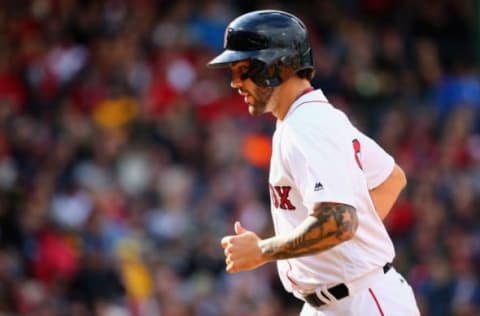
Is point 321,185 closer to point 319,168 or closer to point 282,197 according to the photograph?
point 319,168

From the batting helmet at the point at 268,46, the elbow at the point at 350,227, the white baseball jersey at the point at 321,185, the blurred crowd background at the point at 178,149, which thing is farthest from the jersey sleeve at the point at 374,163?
the blurred crowd background at the point at 178,149

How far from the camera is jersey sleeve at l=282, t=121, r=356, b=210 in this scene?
3.75 meters

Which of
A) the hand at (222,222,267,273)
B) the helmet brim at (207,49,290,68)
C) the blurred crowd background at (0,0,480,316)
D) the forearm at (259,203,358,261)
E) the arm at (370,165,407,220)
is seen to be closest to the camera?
the forearm at (259,203,358,261)

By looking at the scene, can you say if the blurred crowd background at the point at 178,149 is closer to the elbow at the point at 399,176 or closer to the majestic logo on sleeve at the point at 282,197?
the elbow at the point at 399,176

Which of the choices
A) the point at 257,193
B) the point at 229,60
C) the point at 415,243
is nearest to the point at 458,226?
the point at 415,243

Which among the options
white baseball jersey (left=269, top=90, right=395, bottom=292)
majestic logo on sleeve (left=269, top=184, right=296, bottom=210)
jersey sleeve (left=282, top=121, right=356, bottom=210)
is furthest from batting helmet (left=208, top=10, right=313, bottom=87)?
majestic logo on sleeve (left=269, top=184, right=296, bottom=210)

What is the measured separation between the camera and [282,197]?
13.3 feet

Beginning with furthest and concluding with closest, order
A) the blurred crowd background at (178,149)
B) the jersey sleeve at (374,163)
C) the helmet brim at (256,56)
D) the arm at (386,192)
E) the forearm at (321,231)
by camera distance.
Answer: the blurred crowd background at (178,149) < the arm at (386,192) < the jersey sleeve at (374,163) < the helmet brim at (256,56) < the forearm at (321,231)

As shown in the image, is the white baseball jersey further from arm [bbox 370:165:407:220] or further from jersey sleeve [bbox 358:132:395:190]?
arm [bbox 370:165:407:220]

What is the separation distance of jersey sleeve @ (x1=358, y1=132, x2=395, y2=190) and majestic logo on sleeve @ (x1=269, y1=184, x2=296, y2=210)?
409 mm

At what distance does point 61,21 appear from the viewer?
12.1 meters

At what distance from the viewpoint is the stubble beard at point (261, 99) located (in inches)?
160

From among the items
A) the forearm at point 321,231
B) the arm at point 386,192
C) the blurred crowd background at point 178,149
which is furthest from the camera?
Result: the blurred crowd background at point 178,149

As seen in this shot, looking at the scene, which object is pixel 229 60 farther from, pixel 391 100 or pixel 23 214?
pixel 391 100
